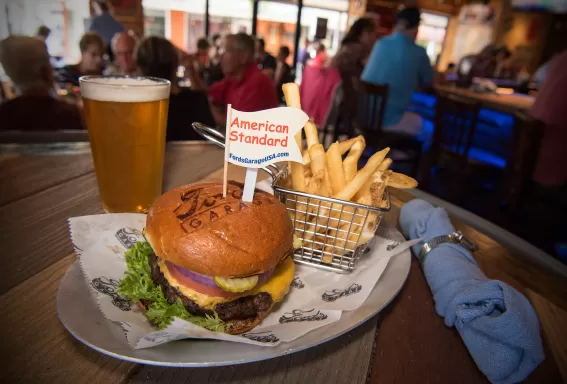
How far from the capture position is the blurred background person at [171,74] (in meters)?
3.44

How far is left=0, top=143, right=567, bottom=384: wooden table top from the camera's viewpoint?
0.72 m

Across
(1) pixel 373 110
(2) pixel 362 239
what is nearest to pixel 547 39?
(1) pixel 373 110

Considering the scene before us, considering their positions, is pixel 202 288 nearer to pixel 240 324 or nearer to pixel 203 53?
pixel 240 324

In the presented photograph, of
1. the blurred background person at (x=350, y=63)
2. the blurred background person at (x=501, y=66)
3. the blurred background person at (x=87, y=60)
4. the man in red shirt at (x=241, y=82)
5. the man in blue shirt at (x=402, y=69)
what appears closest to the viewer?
the man in red shirt at (x=241, y=82)

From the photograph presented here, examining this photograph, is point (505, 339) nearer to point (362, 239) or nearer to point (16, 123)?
point (362, 239)

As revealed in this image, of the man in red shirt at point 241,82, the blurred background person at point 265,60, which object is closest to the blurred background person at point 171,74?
the man in red shirt at point 241,82

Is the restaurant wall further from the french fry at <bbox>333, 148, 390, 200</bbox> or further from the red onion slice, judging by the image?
the red onion slice

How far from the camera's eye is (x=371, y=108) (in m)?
4.65

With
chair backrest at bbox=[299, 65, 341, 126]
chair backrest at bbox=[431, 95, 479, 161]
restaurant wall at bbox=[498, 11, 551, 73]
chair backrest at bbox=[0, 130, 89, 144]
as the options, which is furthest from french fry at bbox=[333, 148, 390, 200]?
restaurant wall at bbox=[498, 11, 551, 73]

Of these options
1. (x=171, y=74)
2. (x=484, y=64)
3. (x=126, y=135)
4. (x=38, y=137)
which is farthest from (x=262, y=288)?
(x=484, y=64)

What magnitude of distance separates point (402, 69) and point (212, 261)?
482 centimetres

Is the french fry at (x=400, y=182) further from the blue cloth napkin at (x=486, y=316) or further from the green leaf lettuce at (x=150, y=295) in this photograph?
the green leaf lettuce at (x=150, y=295)

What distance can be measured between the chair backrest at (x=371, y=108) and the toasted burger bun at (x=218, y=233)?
3.82 m

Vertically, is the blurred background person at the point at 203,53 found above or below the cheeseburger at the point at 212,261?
above
